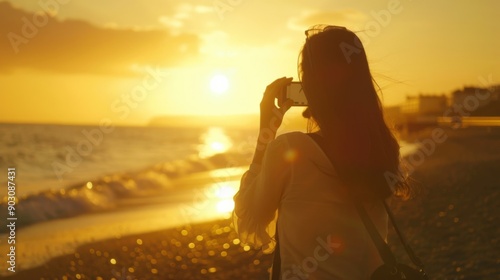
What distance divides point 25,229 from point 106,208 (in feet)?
14.5

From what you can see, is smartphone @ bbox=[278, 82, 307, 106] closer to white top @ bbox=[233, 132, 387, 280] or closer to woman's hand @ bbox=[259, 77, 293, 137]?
woman's hand @ bbox=[259, 77, 293, 137]

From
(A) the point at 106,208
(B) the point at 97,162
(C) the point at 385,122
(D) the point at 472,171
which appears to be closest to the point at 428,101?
(B) the point at 97,162

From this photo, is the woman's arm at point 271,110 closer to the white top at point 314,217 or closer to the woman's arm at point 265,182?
the woman's arm at point 265,182

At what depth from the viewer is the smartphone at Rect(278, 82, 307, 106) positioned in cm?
296

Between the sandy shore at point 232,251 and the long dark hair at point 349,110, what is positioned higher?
the long dark hair at point 349,110

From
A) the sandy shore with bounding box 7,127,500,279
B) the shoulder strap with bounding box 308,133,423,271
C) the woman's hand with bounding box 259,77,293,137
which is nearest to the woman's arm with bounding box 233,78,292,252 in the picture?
the woman's hand with bounding box 259,77,293,137

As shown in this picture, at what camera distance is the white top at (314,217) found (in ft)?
8.77

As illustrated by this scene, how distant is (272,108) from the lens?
3006 mm

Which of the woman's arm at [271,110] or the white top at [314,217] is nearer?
the white top at [314,217]

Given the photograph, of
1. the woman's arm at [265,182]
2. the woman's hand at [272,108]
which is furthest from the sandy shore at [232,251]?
the woman's hand at [272,108]

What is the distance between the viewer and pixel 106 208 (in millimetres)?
19219

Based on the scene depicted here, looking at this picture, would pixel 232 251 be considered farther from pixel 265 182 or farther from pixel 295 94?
pixel 265 182

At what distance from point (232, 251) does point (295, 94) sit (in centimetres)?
844

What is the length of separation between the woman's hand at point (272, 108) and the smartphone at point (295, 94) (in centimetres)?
2
